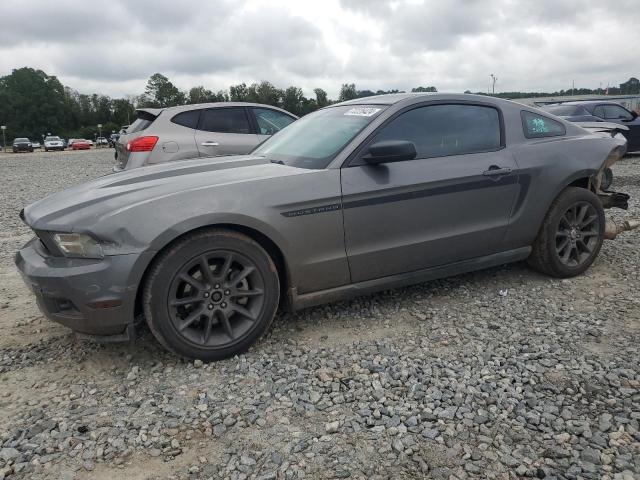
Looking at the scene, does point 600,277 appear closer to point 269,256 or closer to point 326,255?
point 326,255

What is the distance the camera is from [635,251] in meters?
4.92

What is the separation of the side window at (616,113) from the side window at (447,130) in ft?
34.6

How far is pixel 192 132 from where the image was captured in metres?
7.00

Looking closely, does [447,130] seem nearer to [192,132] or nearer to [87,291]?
[87,291]

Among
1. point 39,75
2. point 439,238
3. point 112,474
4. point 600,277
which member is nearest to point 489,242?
point 439,238

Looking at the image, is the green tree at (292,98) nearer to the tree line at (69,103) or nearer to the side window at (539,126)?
the tree line at (69,103)

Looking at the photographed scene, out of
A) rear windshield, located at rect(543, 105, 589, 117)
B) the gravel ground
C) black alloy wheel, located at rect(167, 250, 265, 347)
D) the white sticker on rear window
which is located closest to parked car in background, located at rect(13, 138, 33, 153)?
rear windshield, located at rect(543, 105, 589, 117)

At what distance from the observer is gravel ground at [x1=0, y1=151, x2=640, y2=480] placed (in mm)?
2182

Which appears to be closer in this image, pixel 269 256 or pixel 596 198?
pixel 269 256

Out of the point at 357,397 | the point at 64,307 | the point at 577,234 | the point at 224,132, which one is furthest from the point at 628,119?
the point at 64,307

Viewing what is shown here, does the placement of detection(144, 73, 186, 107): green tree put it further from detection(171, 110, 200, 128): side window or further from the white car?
detection(171, 110, 200, 128): side window

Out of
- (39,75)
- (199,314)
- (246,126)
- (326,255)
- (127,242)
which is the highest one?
(39,75)

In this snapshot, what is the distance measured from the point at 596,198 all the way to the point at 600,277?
2.22 feet

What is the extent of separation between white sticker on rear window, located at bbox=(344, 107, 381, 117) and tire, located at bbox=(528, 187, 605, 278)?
171 cm
